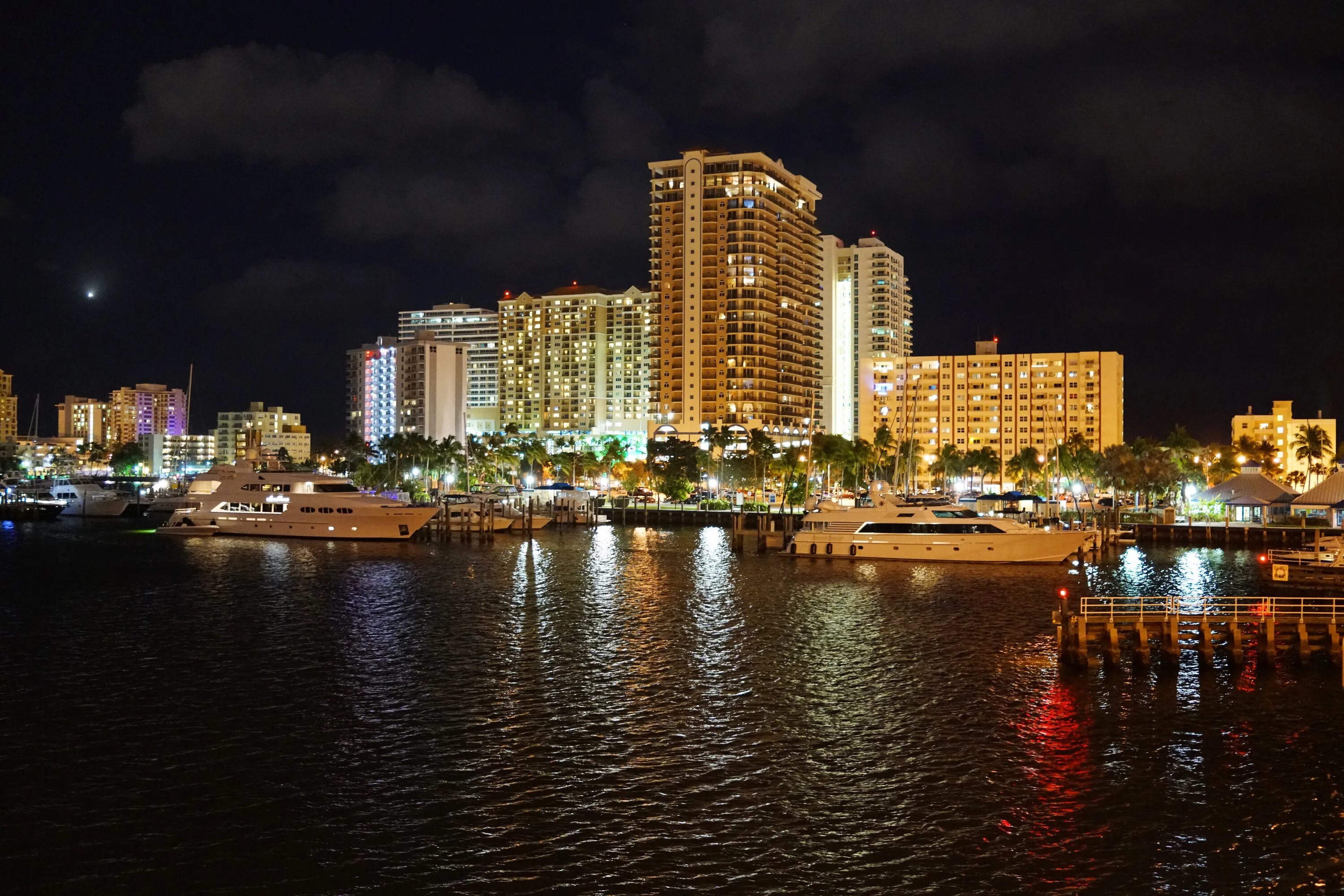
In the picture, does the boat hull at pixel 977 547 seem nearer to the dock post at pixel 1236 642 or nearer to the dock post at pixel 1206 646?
the dock post at pixel 1236 642

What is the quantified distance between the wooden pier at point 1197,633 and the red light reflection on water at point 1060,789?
14.1ft

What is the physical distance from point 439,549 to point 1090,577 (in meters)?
50.8

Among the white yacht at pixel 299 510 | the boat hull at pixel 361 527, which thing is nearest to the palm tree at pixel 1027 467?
the boat hull at pixel 361 527

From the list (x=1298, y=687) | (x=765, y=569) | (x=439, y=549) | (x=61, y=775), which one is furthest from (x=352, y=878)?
(x=439, y=549)

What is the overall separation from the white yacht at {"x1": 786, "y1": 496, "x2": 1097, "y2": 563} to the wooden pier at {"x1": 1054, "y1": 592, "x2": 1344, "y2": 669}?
1212 inches

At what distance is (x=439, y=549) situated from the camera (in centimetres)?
8831

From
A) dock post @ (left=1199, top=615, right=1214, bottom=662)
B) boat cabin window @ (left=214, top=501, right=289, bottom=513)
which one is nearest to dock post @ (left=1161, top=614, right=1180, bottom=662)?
dock post @ (left=1199, top=615, right=1214, bottom=662)

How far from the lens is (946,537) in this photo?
72.1 m

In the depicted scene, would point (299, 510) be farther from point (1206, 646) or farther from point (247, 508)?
point (1206, 646)

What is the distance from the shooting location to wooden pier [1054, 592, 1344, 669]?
119ft

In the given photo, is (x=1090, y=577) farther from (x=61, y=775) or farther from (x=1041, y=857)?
(x=61, y=775)

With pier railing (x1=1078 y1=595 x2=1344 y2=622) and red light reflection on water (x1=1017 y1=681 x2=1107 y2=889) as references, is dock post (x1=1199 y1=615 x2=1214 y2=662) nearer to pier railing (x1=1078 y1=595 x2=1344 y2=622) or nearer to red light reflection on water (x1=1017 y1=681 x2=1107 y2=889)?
pier railing (x1=1078 y1=595 x2=1344 y2=622)

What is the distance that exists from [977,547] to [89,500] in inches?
5064

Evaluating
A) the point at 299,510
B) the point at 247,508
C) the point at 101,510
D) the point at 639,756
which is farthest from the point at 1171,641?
the point at 101,510
